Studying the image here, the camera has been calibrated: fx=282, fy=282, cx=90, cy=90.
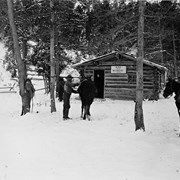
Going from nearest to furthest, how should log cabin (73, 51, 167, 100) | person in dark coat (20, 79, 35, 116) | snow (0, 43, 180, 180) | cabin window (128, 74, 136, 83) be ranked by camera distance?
snow (0, 43, 180, 180)
person in dark coat (20, 79, 35, 116)
log cabin (73, 51, 167, 100)
cabin window (128, 74, 136, 83)

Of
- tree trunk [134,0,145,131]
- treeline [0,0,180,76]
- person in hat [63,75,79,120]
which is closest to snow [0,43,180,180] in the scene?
tree trunk [134,0,145,131]

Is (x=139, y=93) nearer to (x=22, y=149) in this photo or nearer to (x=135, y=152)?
(x=135, y=152)

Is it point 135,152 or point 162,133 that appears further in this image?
point 162,133

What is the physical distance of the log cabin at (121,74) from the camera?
2322 cm

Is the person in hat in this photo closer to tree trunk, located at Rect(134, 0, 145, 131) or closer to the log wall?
tree trunk, located at Rect(134, 0, 145, 131)

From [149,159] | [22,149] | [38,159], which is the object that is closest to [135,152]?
[149,159]

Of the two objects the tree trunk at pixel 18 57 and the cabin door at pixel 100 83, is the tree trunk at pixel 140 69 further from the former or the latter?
the cabin door at pixel 100 83

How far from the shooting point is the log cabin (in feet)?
76.2

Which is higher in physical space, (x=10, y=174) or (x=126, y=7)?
(x=126, y=7)

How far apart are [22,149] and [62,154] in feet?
4.03

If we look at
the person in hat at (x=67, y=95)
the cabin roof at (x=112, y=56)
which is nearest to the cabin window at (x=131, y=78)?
the cabin roof at (x=112, y=56)

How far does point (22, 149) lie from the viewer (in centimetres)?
771

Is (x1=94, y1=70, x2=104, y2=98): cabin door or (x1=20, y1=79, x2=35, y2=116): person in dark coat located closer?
(x1=20, y1=79, x2=35, y2=116): person in dark coat

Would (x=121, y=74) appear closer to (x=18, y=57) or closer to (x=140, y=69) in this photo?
(x=18, y=57)
